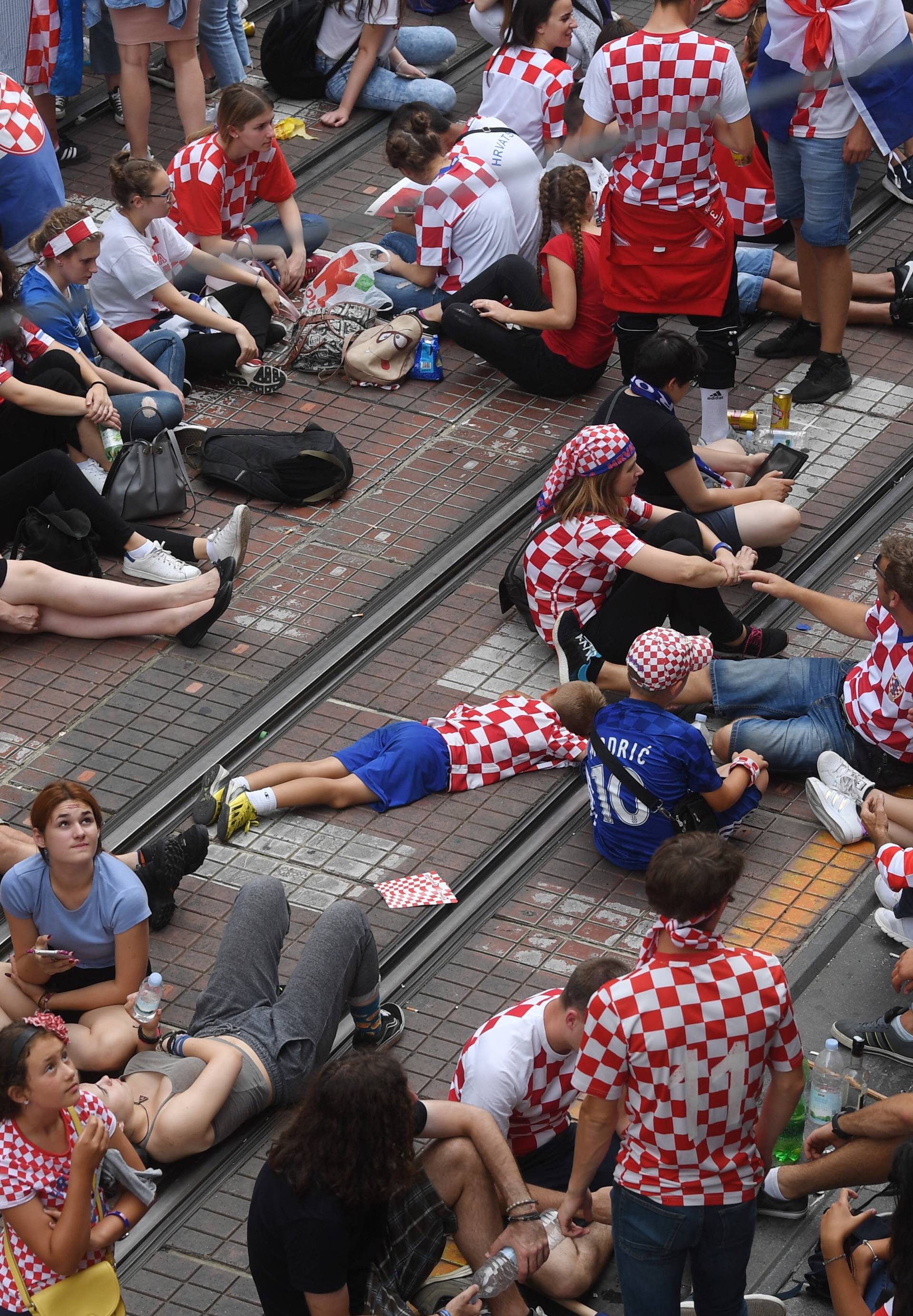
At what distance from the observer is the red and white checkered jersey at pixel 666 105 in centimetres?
823

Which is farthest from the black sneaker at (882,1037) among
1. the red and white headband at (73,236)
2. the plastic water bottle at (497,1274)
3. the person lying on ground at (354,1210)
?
the red and white headband at (73,236)

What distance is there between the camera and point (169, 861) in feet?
21.0

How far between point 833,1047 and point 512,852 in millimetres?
1605

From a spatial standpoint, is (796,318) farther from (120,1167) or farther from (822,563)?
(120,1167)

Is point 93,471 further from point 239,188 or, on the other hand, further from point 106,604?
point 239,188

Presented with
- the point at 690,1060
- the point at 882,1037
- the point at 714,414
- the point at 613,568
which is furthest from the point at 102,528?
the point at 690,1060

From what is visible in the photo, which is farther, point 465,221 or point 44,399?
point 465,221

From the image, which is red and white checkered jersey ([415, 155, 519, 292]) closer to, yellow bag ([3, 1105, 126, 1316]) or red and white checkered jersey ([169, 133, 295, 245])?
red and white checkered jersey ([169, 133, 295, 245])

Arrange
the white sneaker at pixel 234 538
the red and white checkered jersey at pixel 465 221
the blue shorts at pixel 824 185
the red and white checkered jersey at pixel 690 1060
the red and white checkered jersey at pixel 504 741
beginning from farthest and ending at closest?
the red and white checkered jersey at pixel 465 221
the blue shorts at pixel 824 185
the white sneaker at pixel 234 538
the red and white checkered jersey at pixel 504 741
the red and white checkered jersey at pixel 690 1060

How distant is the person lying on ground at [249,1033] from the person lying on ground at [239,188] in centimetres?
467

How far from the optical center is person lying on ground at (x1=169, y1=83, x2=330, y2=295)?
371 inches

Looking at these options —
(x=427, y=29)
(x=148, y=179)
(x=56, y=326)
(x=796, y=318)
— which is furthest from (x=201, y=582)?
(x=427, y=29)

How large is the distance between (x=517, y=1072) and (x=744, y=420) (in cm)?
445

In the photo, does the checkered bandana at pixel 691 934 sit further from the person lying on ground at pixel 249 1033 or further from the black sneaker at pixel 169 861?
the black sneaker at pixel 169 861
